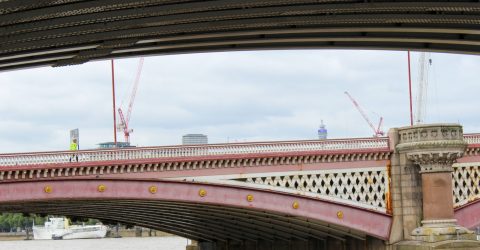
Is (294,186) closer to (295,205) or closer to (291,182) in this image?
(291,182)

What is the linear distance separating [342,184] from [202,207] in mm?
6737

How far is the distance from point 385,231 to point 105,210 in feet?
49.0

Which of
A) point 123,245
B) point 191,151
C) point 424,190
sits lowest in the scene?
point 123,245

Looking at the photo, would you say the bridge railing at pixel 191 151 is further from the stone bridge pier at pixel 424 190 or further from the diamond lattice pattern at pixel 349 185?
the stone bridge pier at pixel 424 190

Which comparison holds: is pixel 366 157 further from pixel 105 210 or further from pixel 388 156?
pixel 105 210

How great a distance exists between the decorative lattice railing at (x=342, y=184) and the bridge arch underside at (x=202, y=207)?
0.51 metres

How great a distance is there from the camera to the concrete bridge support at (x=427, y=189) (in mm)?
41750

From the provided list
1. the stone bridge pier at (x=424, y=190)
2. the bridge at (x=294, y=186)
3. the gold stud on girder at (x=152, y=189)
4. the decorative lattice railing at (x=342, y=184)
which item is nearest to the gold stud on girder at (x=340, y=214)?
the bridge at (x=294, y=186)

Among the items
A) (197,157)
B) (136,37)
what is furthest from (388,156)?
(136,37)

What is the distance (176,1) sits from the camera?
52.5 feet

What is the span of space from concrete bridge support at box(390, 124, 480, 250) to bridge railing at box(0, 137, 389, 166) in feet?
5.83

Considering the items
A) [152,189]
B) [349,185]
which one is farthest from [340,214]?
[152,189]

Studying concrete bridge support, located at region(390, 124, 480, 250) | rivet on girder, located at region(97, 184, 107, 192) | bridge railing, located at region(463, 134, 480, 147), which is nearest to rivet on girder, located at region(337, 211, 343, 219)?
concrete bridge support, located at region(390, 124, 480, 250)

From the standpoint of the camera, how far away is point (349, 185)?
147 feet
